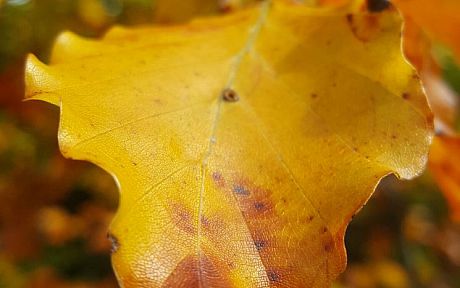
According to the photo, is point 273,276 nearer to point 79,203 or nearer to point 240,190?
point 240,190

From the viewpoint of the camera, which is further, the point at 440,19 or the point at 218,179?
the point at 440,19

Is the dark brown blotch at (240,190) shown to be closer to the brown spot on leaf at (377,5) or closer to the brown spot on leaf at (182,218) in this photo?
the brown spot on leaf at (182,218)

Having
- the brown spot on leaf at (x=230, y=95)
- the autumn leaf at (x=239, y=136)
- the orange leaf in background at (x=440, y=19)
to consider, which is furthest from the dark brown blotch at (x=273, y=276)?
the orange leaf in background at (x=440, y=19)

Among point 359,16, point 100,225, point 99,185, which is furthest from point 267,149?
point 100,225

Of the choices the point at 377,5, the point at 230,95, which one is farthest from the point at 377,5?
the point at 230,95

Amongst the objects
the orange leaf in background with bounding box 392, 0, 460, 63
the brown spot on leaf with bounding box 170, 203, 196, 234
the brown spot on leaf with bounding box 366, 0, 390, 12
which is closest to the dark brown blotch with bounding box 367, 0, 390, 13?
the brown spot on leaf with bounding box 366, 0, 390, 12

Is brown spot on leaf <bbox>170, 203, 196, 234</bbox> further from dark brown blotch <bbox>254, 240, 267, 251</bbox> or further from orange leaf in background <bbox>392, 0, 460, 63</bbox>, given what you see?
orange leaf in background <bbox>392, 0, 460, 63</bbox>
